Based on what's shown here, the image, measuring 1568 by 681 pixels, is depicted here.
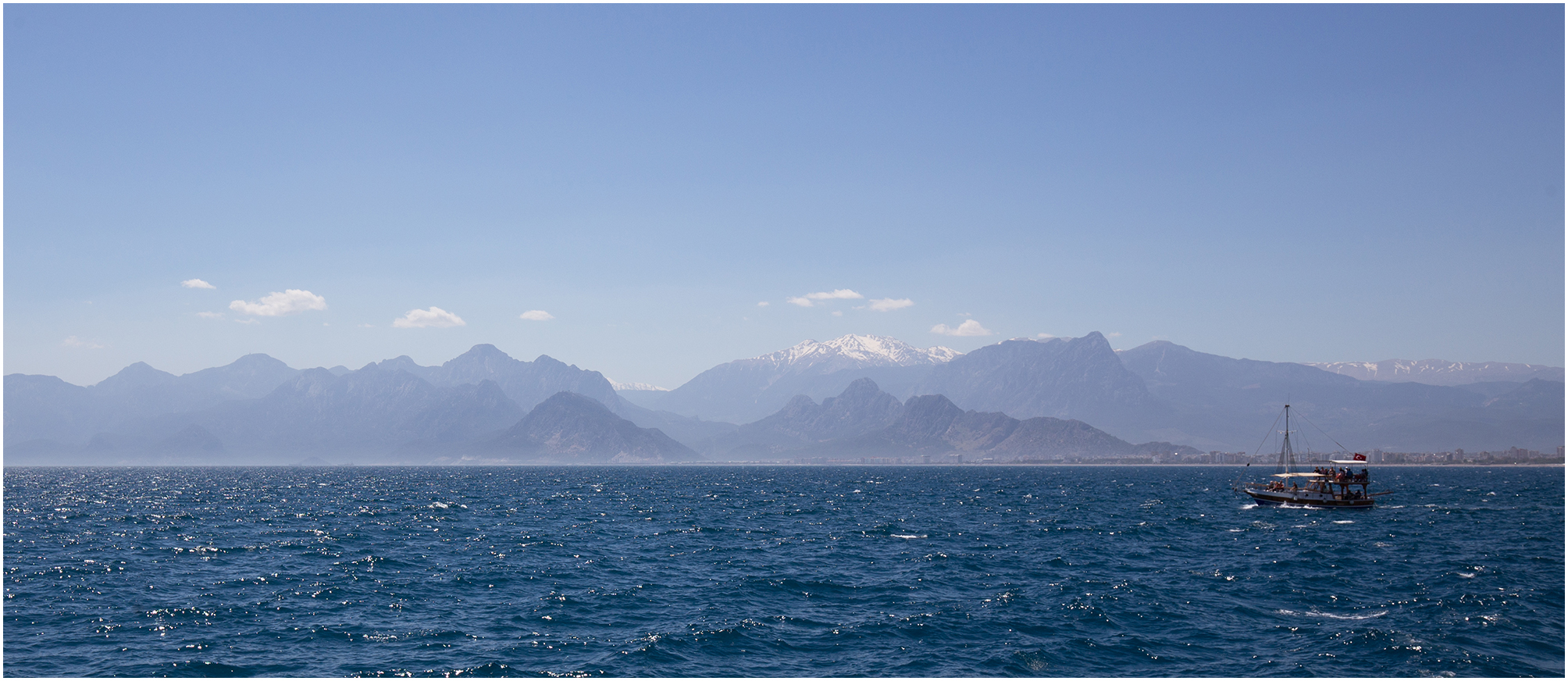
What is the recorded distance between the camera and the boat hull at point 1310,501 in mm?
118450

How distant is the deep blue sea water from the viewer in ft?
123

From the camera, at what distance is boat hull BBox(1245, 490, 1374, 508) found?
389ft

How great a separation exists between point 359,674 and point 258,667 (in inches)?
175

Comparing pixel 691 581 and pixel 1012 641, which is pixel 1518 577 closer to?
pixel 1012 641

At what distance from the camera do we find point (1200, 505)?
128750 mm

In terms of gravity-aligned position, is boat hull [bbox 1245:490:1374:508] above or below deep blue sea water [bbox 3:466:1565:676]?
below

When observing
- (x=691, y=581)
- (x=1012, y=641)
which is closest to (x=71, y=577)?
(x=691, y=581)

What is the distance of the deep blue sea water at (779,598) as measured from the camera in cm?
3759

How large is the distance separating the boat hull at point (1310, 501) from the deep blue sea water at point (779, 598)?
23.6m

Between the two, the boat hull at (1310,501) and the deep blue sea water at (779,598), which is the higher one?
the deep blue sea water at (779,598)

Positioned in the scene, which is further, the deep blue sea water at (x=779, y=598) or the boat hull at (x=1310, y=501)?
the boat hull at (x=1310, y=501)

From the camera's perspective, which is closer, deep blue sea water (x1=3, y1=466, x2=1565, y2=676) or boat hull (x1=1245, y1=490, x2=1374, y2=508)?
deep blue sea water (x1=3, y1=466, x2=1565, y2=676)

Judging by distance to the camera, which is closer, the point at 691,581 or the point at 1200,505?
the point at 691,581

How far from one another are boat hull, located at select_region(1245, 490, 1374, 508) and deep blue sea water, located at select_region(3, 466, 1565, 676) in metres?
23.6
